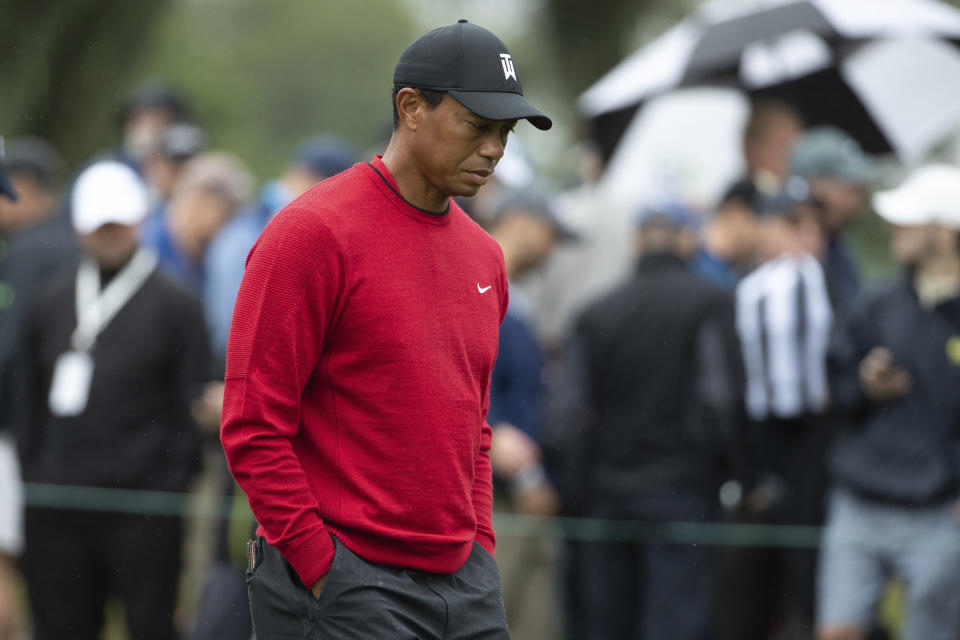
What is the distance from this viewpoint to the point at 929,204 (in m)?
6.28

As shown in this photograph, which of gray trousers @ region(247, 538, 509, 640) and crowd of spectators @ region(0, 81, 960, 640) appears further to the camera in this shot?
crowd of spectators @ region(0, 81, 960, 640)

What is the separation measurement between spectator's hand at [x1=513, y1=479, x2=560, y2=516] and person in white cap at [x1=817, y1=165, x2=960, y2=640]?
1.32 m

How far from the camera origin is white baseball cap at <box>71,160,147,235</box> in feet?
21.0

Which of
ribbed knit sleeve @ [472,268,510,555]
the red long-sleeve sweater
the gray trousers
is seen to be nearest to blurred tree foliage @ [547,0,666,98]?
ribbed knit sleeve @ [472,268,510,555]

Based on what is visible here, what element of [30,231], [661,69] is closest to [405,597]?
[30,231]

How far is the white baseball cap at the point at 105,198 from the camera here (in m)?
6.41

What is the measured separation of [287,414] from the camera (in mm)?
3312

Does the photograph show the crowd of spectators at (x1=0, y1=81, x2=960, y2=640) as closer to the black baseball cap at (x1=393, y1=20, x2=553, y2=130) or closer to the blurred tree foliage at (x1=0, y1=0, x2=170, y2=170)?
the black baseball cap at (x1=393, y1=20, x2=553, y2=130)

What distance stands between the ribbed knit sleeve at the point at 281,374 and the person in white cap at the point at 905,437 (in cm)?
362

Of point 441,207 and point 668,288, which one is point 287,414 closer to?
point 441,207

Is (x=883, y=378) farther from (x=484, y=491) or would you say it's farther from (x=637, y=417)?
(x=484, y=491)

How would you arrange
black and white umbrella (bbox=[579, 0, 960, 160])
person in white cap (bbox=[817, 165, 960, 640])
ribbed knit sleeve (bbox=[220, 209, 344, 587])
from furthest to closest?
black and white umbrella (bbox=[579, 0, 960, 160])
person in white cap (bbox=[817, 165, 960, 640])
ribbed knit sleeve (bbox=[220, 209, 344, 587])

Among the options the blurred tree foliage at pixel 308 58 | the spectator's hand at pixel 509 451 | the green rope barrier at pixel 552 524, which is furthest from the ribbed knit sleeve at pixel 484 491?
the blurred tree foliage at pixel 308 58

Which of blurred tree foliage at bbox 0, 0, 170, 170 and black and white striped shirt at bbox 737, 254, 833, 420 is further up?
blurred tree foliage at bbox 0, 0, 170, 170
